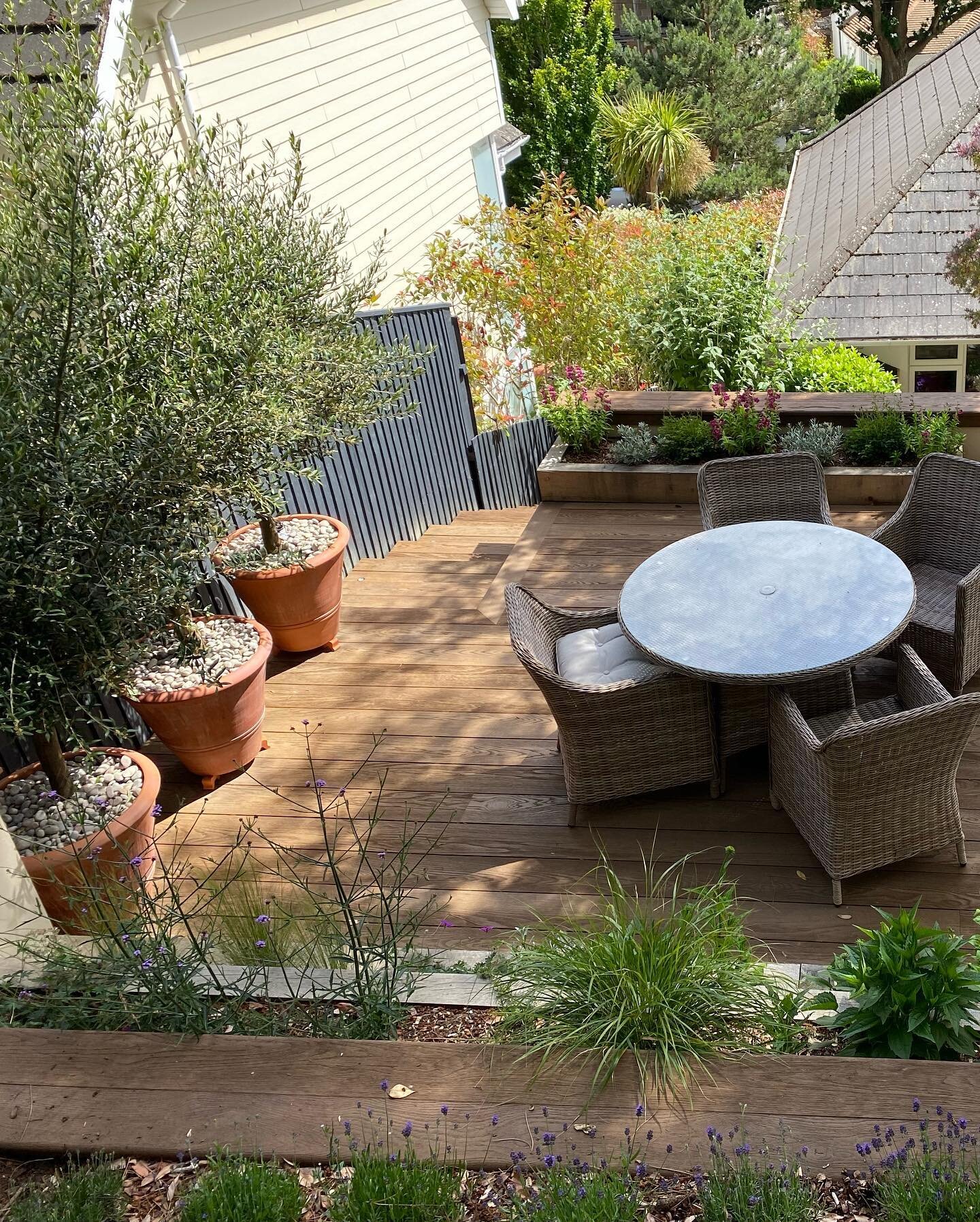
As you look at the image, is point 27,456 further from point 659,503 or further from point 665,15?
point 665,15

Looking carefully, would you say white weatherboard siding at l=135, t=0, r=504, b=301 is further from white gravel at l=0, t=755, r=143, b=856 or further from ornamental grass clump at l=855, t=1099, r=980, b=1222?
ornamental grass clump at l=855, t=1099, r=980, b=1222

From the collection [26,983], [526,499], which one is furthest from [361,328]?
[26,983]

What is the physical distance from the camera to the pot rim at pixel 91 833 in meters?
3.65

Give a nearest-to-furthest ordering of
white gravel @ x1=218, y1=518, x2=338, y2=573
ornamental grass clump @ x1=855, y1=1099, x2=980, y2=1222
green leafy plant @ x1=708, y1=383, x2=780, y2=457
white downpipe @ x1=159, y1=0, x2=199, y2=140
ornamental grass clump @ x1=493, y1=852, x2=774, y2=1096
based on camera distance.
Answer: ornamental grass clump @ x1=855, y1=1099, x2=980, y2=1222
ornamental grass clump @ x1=493, y1=852, x2=774, y2=1096
white gravel @ x1=218, y1=518, x2=338, y2=573
white downpipe @ x1=159, y1=0, x2=199, y2=140
green leafy plant @ x1=708, y1=383, x2=780, y2=457

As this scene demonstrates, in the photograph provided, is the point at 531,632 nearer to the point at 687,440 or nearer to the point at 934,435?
the point at 687,440

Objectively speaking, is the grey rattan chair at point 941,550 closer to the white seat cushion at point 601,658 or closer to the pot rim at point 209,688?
the white seat cushion at point 601,658

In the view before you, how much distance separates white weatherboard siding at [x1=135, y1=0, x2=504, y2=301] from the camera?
7.77 m

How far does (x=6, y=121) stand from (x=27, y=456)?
→ 3.30ft

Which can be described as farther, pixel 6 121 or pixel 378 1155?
pixel 6 121

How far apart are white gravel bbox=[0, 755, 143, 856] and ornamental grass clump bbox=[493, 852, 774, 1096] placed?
68.5 inches

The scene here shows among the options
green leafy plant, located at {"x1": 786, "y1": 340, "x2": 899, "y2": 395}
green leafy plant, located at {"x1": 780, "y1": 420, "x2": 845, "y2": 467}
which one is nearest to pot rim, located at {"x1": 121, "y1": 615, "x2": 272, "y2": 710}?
green leafy plant, located at {"x1": 780, "y1": 420, "x2": 845, "y2": 467}

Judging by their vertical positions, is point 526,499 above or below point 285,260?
below

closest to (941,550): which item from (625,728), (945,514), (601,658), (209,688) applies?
(945,514)

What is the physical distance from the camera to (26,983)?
297cm
